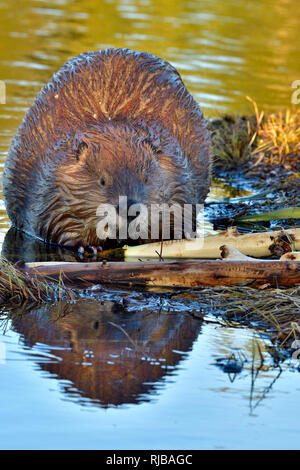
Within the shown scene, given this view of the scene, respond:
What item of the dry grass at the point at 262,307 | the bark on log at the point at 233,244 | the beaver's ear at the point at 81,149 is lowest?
the dry grass at the point at 262,307

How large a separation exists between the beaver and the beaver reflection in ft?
3.36

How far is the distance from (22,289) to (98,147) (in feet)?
4.16

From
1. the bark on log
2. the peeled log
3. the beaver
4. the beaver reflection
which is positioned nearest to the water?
the beaver reflection

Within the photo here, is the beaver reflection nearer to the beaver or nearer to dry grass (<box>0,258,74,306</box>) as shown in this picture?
dry grass (<box>0,258,74,306</box>)

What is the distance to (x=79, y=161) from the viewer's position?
536 cm

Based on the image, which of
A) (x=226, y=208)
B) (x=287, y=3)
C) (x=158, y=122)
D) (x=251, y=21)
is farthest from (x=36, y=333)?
(x=287, y=3)

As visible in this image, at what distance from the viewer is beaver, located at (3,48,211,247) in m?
5.29

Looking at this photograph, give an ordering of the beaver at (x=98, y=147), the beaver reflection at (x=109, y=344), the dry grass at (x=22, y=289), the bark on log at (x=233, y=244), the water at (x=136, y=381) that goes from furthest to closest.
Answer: the beaver at (x=98, y=147) < the bark on log at (x=233, y=244) < the dry grass at (x=22, y=289) < the beaver reflection at (x=109, y=344) < the water at (x=136, y=381)

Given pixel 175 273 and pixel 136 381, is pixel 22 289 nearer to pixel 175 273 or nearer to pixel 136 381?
pixel 175 273

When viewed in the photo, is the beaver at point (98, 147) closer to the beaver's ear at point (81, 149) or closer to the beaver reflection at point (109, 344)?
the beaver's ear at point (81, 149)

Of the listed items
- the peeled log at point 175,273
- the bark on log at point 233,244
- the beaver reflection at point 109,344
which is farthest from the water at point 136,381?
the bark on log at point 233,244

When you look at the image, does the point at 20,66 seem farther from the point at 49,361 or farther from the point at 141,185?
the point at 49,361

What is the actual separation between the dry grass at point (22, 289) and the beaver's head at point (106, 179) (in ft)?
2.60

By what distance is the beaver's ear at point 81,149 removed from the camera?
17.5 feet
